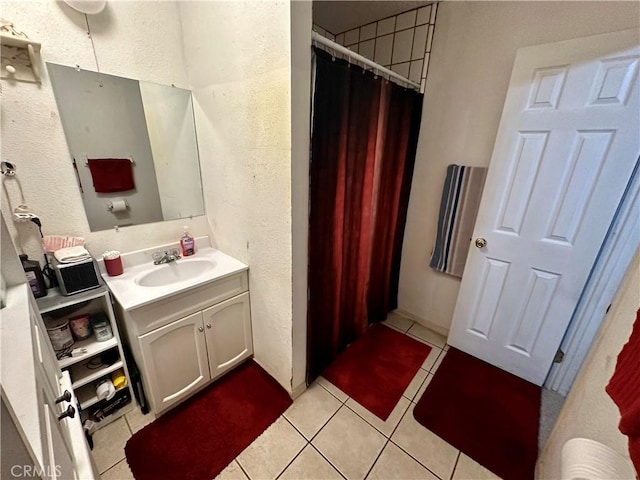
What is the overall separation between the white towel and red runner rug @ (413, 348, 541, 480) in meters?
1.91

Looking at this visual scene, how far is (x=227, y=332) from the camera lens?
61.3 inches

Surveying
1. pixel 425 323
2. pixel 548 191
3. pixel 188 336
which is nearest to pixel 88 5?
pixel 188 336

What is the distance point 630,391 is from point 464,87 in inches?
66.5

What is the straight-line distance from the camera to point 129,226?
1476mm

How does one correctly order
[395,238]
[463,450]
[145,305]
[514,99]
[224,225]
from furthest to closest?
[395,238]
[224,225]
[514,99]
[463,450]
[145,305]

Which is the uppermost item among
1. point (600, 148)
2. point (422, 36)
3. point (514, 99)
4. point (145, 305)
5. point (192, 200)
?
point (422, 36)

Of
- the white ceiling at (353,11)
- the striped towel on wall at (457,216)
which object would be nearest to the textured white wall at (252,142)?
the white ceiling at (353,11)

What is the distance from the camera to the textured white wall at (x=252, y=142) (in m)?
1.06

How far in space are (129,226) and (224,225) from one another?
0.52m

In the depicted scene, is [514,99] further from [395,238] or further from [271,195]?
[271,195]

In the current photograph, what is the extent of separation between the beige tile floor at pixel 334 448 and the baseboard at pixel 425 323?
0.73m

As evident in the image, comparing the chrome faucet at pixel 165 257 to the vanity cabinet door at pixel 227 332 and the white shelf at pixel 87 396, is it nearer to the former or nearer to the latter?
the vanity cabinet door at pixel 227 332

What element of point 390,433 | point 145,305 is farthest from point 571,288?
point 145,305

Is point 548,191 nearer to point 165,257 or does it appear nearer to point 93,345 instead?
point 165,257
